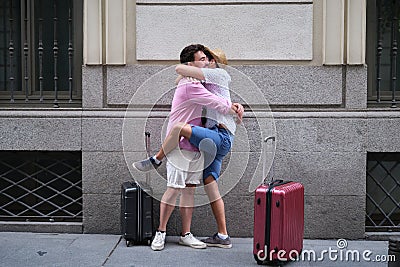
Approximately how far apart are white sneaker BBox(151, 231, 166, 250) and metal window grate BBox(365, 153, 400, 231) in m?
2.54

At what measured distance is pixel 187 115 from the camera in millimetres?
6992

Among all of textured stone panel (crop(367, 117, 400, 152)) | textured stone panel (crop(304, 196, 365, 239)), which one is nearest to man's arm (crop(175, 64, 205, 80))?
textured stone panel (crop(304, 196, 365, 239))

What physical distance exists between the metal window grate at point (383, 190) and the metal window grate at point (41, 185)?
3.52 meters

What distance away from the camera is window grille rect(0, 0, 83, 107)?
8.04 m

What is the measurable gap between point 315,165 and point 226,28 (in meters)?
1.89

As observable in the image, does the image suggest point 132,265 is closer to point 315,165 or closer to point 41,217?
point 41,217

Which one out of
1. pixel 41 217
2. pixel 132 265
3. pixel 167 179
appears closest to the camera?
pixel 132 265

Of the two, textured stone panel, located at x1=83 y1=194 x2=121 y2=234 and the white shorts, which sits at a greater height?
the white shorts

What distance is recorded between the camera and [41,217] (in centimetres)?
805

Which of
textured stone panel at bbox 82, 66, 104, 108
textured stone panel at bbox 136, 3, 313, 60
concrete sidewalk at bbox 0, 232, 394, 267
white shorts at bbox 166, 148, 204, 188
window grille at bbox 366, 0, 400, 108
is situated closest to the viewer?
concrete sidewalk at bbox 0, 232, 394, 267

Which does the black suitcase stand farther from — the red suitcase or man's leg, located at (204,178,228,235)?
the red suitcase

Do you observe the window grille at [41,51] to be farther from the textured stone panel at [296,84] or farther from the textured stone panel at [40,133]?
the textured stone panel at [296,84]

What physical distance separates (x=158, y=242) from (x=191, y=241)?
0.38 metres

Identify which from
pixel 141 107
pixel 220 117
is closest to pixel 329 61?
pixel 220 117
